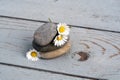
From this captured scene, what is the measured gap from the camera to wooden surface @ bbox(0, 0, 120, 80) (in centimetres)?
113

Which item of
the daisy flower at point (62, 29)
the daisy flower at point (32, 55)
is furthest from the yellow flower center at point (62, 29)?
the daisy flower at point (32, 55)

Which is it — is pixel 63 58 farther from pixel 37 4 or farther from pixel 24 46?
pixel 37 4

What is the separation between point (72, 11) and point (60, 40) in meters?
0.28

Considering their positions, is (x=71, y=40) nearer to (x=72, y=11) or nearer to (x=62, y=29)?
(x=62, y=29)

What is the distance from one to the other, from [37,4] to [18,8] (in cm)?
9

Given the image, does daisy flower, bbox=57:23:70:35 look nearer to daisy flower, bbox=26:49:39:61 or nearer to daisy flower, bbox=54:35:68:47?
daisy flower, bbox=54:35:68:47

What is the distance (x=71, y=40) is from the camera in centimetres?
125

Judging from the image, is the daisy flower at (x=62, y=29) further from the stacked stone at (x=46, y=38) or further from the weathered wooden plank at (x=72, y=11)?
the weathered wooden plank at (x=72, y=11)

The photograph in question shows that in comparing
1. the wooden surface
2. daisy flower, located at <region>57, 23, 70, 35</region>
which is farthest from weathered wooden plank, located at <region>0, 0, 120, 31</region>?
daisy flower, located at <region>57, 23, 70, 35</region>

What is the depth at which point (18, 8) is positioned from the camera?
1463 millimetres

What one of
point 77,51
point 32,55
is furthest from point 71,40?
point 32,55

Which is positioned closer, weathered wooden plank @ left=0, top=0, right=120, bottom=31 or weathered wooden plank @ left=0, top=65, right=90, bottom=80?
weathered wooden plank @ left=0, top=65, right=90, bottom=80

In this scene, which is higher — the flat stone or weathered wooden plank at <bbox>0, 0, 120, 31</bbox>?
weathered wooden plank at <bbox>0, 0, 120, 31</bbox>

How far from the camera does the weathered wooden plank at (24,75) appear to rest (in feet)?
3.67
